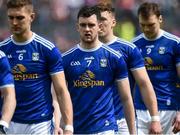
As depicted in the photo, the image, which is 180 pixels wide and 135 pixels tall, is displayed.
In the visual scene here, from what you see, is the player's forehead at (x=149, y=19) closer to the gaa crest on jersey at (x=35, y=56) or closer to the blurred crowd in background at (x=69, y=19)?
the gaa crest on jersey at (x=35, y=56)

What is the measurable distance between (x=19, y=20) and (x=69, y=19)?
6623mm

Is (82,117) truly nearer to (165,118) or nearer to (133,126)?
(133,126)

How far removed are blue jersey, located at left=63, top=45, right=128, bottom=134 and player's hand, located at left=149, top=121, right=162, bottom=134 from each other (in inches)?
32.2

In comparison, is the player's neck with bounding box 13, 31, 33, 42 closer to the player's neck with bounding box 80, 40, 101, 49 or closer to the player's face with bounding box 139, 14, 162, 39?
the player's neck with bounding box 80, 40, 101, 49

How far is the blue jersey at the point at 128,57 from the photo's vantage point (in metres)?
10.5

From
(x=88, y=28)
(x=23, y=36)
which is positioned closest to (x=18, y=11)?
(x=23, y=36)

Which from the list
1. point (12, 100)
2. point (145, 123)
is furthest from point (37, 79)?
point (145, 123)

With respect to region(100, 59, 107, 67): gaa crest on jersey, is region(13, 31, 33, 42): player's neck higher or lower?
higher

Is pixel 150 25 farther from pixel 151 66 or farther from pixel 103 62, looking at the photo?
pixel 103 62

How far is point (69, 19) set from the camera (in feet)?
52.3

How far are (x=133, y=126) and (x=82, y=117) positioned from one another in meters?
0.70

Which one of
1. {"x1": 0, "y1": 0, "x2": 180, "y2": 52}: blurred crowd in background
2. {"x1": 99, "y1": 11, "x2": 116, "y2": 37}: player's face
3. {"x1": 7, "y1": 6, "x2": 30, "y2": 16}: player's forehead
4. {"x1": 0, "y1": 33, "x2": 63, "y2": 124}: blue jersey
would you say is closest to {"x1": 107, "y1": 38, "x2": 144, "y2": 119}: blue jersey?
{"x1": 99, "y1": 11, "x2": 116, "y2": 37}: player's face

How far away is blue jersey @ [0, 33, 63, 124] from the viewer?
369 inches

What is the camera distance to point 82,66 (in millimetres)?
9727
